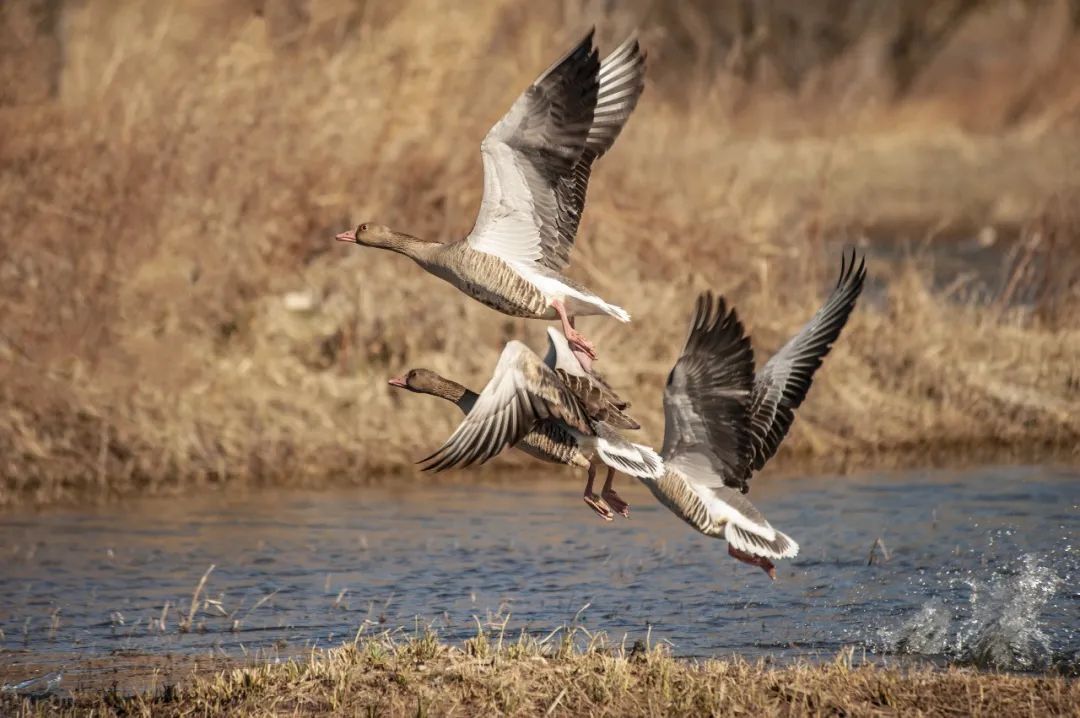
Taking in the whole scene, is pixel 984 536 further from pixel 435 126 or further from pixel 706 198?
pixel 435 126

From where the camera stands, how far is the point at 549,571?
10430mm

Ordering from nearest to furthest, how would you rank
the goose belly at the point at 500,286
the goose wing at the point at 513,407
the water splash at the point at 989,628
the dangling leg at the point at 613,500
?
the goose wing at the point at 513,407 → the water splash at the point at 989,628 → the dangling leg at the point at 613,500 → the goose belly at the point at 500,286

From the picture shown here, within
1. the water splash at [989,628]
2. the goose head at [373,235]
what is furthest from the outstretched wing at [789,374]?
the goose head at [373,235]

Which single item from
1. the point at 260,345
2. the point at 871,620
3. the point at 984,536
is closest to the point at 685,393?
the point at 871,620

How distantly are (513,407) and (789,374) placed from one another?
168 centimetres

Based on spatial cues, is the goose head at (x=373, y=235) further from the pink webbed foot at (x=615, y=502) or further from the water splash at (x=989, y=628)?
the water splash at (x=989, y=628)

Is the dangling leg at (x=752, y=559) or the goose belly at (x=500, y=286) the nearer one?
the dangling leg at (x=752, y=559)

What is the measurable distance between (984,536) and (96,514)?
20.6ft

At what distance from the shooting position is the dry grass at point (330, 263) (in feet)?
44.4

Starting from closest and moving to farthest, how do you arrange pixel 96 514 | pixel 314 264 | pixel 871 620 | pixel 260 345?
pixel 871 620, pixel 96 514, pixel 260 345, pixel 314 264

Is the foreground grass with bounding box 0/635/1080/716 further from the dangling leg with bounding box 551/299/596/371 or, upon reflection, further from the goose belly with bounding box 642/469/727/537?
the dangling leg with bounding box 551/299/596/371

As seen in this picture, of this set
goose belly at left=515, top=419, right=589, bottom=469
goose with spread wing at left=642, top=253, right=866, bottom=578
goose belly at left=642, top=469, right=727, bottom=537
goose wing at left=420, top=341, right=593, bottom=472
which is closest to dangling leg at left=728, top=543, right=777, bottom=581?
goose with spread wing at left=642, top=253, right=866, bottom=578

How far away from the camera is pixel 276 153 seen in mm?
14898

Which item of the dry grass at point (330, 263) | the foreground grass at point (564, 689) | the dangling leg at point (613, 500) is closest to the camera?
the foreground grass at point (564, 689)
